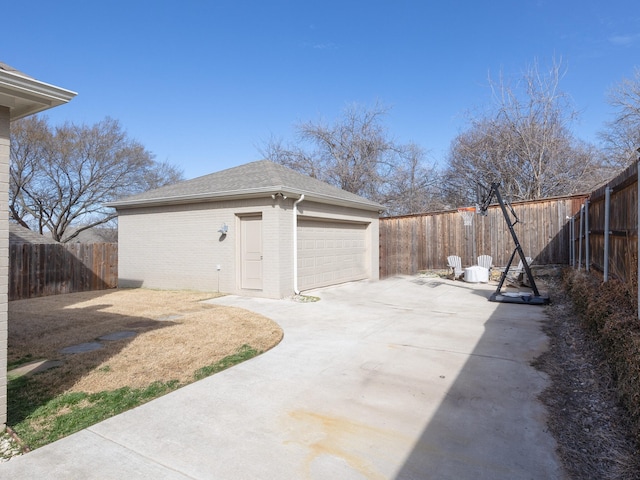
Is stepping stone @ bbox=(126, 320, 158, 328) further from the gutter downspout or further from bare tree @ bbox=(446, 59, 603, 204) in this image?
bare tree @ bbox=(446, 59, 603, 204)

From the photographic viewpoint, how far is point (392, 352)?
480cm

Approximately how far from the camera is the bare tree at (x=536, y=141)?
58.1 feet

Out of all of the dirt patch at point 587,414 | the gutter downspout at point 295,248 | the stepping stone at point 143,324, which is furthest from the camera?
the gutter downspout at point 295,248

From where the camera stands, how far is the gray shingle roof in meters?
9.38

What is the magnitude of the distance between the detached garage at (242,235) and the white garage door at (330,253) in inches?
1.1

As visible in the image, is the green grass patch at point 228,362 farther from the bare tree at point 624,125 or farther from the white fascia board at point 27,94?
the bare tree at point 624,125

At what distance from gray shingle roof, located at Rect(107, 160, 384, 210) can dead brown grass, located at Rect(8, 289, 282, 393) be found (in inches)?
117

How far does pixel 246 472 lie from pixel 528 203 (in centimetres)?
1284

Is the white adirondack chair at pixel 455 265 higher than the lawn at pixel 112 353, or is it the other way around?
the white adirondack chair at pixel 455 265

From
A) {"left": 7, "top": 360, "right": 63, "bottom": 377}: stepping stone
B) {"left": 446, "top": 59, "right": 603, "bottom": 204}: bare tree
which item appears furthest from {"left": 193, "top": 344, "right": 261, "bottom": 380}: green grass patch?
{"left": 446, "top": 59, "right": 603, "bottom": 204}: bare tree

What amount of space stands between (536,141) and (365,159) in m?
9.65

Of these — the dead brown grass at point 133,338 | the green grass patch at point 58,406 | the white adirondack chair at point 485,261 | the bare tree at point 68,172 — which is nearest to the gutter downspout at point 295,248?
the dead brown grass at point 133,338

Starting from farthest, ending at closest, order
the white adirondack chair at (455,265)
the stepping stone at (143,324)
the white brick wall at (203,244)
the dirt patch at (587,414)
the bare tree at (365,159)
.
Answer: the bare tree at (365,159), the white adirondack chair at (455,265), the white brick wall at (203,244), the stepping stone at (143,324), the dirt patch at (587,414)

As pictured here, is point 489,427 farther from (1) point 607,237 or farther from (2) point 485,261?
(2) point 485,261
